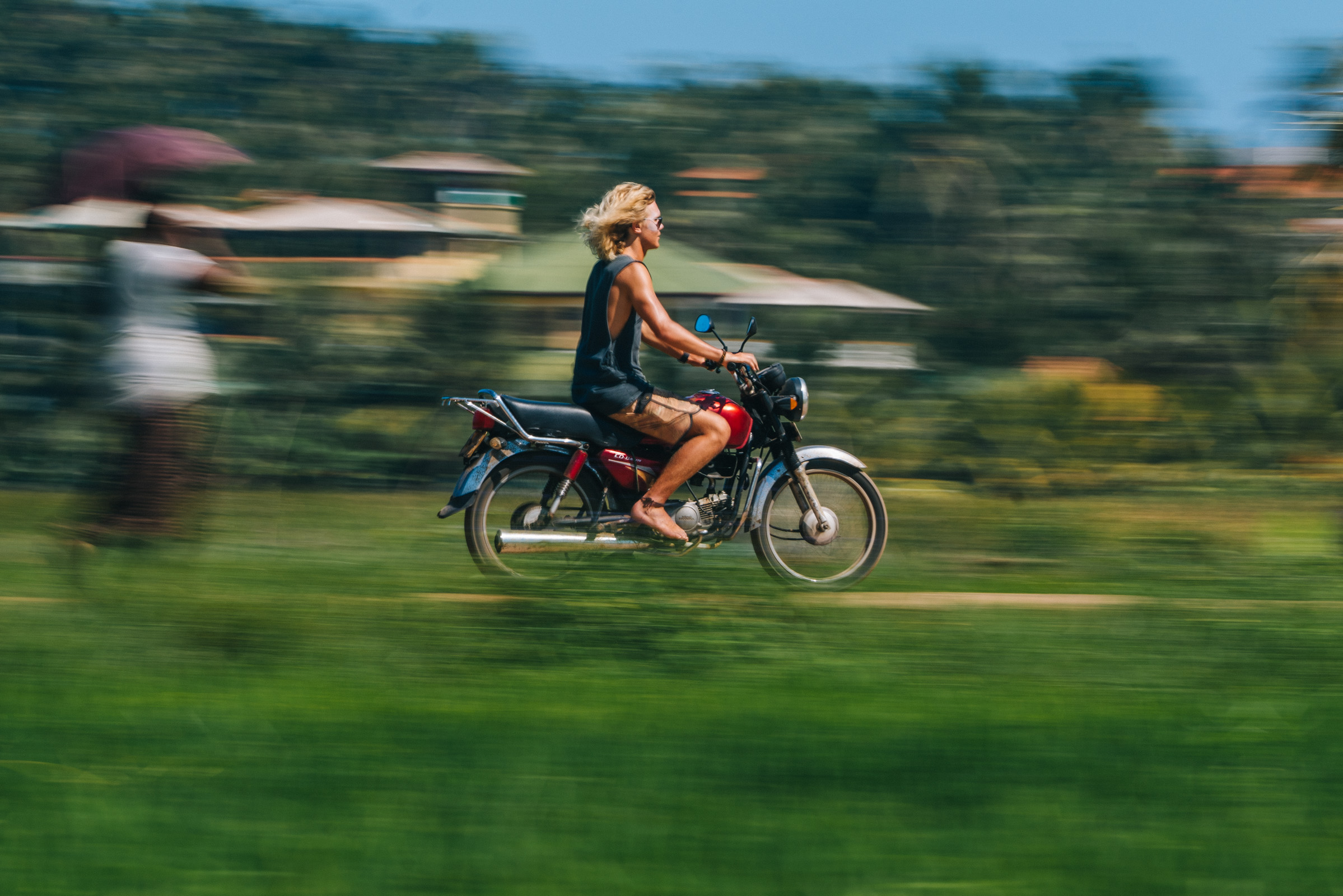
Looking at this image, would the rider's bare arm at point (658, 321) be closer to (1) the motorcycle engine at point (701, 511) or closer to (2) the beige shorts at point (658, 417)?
(2) the beige shorts at point (658, 417)

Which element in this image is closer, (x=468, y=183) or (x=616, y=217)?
(x=616, y=217)

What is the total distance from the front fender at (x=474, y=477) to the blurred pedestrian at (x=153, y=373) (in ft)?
3.70

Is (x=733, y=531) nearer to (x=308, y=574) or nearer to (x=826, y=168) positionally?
(x=308, y=574)

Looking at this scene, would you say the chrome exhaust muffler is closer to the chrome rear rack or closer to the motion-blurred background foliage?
the chrome rear rack

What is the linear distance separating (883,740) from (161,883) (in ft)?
5.95

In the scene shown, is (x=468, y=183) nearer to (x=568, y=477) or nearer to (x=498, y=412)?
(x=498, y=412)

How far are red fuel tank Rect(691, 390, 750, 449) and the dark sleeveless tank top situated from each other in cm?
24

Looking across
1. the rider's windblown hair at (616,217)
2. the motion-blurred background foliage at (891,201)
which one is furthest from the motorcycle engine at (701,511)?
the motion-blurred background foliage at (891,201)

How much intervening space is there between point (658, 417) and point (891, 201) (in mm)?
2664

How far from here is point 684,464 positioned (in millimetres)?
A: 5910

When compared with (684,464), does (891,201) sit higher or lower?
higher

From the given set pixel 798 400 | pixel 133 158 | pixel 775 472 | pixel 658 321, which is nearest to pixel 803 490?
pixel 775 472

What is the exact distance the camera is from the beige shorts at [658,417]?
590cm

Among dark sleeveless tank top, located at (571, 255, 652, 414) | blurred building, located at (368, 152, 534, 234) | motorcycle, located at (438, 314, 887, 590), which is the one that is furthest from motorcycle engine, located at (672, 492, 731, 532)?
blurred building, located at (368, 152, 534, 234)
